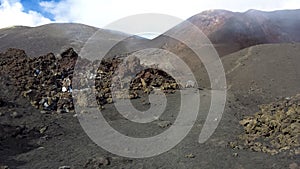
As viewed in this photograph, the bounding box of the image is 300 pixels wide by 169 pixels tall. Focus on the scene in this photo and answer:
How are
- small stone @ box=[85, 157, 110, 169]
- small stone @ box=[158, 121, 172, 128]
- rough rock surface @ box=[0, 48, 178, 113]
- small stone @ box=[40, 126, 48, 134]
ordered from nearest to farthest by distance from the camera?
small stone @ box=[85, 157, 110, 169] → small stone @ box=[40, 126, 48, 134] → small stone @ box=[158, 121, 172, 128] → rough rock surface @ box=[0, 48, 178, 113]

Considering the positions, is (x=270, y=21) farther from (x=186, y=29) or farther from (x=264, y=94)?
(x=264, y=94)

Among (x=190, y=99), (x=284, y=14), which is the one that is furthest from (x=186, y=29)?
(x=190, y=99)

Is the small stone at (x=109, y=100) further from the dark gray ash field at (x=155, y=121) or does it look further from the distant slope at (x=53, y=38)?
the distant slope at (x=53, y=38)

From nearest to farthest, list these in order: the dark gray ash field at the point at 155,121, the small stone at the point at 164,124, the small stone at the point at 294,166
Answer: the small stone at the point at 294,166 < the dark gray ash field at the point at 155,121 < the small stone at the point at 164,124

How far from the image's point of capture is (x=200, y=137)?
11773 mm

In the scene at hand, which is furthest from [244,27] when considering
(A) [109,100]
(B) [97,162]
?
(B) [97,162]

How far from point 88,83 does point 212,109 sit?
212 inches

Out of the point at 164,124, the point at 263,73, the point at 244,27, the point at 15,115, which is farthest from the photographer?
the point at 244,27

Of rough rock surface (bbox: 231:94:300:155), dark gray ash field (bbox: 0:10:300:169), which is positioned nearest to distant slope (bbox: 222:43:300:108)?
dark gray ash field (bbox: 0:10:300:169)

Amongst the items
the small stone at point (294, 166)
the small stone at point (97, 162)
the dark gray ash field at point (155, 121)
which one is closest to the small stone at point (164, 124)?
the dark gray ash field at point (155, 121)

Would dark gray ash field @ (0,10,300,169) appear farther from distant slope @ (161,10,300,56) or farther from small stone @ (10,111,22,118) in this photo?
distant slope @ (161,10,300,56)

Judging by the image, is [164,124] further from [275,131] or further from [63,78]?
[63,78]

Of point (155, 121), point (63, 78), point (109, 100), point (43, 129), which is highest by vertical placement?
point (63, 78)

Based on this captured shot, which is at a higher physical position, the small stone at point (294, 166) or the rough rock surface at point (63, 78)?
the rough rock surface at point (63, 78)
